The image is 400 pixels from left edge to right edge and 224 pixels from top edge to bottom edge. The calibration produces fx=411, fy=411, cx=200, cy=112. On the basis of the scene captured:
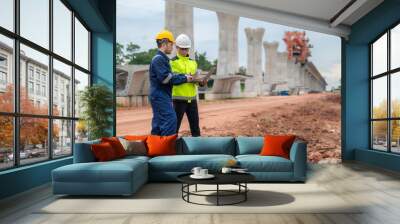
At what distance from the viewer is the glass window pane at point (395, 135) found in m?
7.86

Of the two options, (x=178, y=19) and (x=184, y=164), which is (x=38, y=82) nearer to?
(x=184, y=164)

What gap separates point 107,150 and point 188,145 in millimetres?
1543

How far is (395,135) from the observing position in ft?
26.2

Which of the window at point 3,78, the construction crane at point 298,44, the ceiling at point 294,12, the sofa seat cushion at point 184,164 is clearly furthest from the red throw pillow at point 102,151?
the construction crane at point 298,44

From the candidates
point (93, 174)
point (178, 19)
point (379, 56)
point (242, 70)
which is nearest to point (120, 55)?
point (178, 19)

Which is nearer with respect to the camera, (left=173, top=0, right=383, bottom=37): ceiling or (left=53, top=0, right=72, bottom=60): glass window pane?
(left=53, top=0, right=72, bottom=60): glass window pane

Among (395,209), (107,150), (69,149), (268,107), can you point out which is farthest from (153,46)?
(395,209)

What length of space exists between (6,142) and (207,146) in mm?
3014

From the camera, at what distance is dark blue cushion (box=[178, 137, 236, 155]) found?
6.66 metres

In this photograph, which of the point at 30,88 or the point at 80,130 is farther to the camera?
the point at 80,130

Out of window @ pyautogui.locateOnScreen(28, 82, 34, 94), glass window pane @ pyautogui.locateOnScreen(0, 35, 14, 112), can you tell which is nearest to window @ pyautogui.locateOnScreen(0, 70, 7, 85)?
glass window pane @ pyautogui.locateOnScreen(0, 35, 14, 112)

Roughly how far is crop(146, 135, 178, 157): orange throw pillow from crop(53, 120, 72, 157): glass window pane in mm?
1497

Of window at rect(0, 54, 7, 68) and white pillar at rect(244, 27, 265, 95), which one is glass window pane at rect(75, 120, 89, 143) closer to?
window at rect(0, 54, 7, 68)

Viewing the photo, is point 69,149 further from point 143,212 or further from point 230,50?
point 230,50
